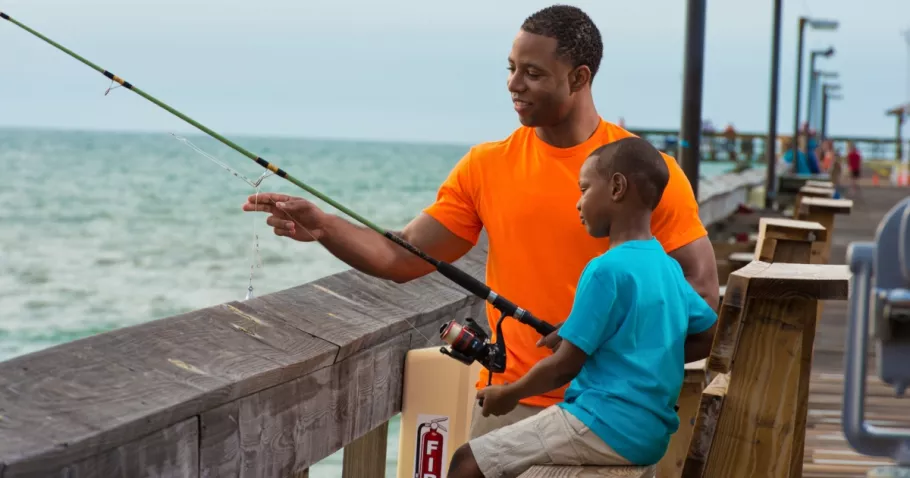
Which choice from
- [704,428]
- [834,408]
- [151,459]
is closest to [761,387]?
[704,428]

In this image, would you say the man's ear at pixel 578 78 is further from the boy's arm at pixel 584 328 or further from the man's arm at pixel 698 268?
the boy's arm at pixel 584 328

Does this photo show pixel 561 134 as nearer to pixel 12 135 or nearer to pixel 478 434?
pixel 478 434

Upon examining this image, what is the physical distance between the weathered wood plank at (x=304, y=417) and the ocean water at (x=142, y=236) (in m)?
0.53

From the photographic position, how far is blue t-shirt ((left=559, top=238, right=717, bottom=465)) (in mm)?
2814

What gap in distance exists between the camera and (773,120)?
23328 mm

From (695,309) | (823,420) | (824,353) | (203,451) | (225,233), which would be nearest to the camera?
(203,451)

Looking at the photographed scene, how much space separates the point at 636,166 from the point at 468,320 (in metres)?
0.53

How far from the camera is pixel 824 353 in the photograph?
9.16 metres

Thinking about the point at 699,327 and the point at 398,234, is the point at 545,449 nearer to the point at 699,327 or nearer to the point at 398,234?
the point at 699,327

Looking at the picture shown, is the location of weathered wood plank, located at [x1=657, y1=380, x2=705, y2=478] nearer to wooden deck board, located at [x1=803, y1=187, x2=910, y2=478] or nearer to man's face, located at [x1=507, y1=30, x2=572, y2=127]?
wooden deck board, located at [x1=803, y1=187, x2=910, y2=478]

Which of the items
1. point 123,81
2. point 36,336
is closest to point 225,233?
point 36,336

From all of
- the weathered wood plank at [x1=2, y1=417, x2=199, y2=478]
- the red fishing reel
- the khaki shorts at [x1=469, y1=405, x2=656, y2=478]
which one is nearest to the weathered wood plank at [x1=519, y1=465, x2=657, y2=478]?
the khaki shorts at [x1=469, y1=405, x2=656, y2=478]

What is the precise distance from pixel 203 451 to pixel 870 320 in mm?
1142

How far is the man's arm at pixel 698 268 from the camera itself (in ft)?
11.2
